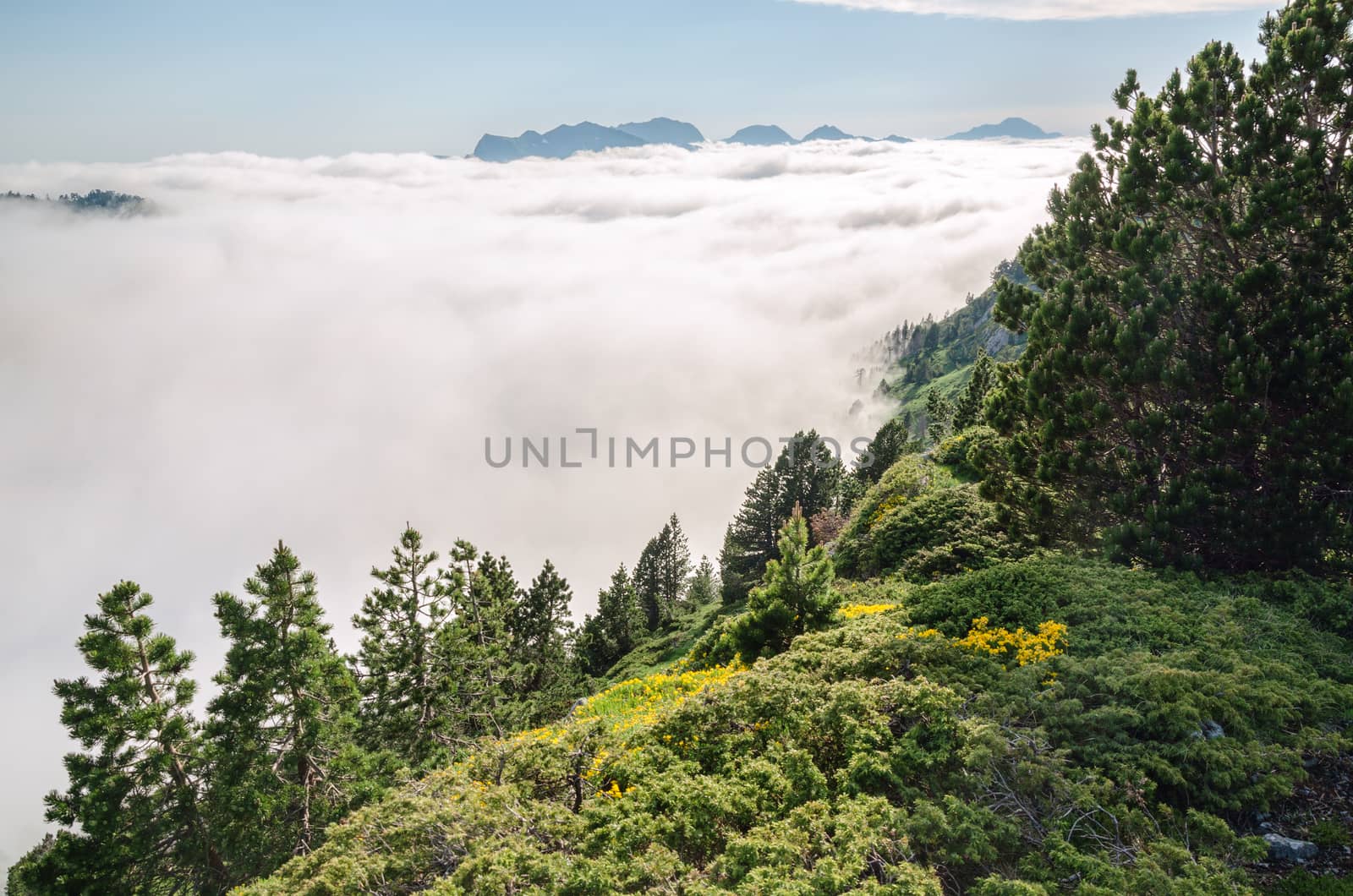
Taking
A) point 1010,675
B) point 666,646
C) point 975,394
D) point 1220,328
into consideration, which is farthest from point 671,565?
point 1010,675

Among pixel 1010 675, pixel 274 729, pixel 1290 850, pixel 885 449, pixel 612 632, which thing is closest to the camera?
pixel 1290 850

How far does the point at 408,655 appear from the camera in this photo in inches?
920

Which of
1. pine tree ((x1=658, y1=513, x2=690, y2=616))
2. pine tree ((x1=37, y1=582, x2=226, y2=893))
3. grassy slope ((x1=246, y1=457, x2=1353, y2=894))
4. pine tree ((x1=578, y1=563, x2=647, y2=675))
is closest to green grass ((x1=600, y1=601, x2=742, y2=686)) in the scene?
pine tree ((x1=578, y1=563, x2=647, y2=675))

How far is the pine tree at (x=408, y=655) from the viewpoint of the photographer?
907 inches

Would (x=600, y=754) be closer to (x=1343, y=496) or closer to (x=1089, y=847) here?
(x=1089, y=847)

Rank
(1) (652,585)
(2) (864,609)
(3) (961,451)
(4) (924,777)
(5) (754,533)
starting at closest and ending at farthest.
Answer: (4) (924,777) → (2) (864,609) → (3) (961,451) → (5) (754,533) → (1) (652,585)

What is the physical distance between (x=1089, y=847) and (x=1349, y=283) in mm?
14406

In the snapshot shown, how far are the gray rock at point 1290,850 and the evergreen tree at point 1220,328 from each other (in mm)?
8360

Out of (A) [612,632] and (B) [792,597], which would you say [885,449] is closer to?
(A) [612,632]

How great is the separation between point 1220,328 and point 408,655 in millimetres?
24346

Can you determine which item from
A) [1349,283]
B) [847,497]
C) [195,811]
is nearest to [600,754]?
[195,811]

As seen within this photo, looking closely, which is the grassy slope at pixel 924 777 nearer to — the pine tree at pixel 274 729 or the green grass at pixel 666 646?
the pine tree at pixel 274 729

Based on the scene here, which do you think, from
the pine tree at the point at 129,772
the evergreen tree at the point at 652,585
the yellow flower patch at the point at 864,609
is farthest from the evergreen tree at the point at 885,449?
the pine tree at the point at 129,772

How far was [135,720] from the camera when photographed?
14852 millimetres
